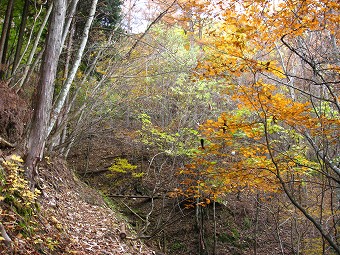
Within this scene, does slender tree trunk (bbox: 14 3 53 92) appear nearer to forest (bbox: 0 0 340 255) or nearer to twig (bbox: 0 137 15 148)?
forest (bbox: 0 0 340 255)

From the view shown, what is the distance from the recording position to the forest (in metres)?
4.60

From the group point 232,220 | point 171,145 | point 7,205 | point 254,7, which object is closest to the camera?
point 7,205

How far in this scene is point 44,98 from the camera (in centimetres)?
504

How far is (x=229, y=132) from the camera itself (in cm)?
552

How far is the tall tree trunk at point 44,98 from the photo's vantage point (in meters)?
4.96

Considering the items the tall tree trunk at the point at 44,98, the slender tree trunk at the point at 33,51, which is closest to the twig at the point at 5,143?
the tall tree trunk at the point at 44,98

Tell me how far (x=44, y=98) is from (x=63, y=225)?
7.32 ft

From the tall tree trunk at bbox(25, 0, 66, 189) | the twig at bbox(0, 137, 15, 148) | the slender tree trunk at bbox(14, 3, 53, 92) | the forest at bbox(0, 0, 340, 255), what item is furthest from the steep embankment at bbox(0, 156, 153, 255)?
the slender tree trunk at bbox(14, 3, 53, 92)

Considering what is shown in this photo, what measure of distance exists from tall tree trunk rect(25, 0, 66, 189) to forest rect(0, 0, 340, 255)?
18mm

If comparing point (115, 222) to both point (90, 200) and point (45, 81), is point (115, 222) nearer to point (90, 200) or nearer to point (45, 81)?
point (90, 200)

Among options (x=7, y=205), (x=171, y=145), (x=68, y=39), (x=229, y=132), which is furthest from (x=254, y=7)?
(x=171, y=145)

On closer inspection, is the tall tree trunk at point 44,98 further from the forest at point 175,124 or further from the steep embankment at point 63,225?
the steep embankment at point 63,225

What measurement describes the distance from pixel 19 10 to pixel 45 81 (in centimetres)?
398

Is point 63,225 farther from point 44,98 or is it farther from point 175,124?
point 175,124
